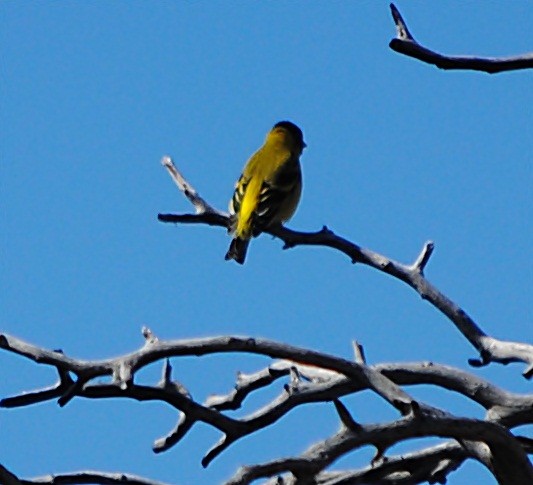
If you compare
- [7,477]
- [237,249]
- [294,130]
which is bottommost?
[7,477]

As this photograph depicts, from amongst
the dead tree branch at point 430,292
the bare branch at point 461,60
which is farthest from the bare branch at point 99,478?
the bare branch at point 461,60

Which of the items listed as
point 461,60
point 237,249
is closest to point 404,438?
point 461,60

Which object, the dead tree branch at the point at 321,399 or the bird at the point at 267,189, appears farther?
the bird at the point at 267,189

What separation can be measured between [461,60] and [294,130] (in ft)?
27.7

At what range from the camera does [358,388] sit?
21.5ft

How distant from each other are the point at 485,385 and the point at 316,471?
0.90 m

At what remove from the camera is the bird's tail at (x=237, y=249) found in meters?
10.3

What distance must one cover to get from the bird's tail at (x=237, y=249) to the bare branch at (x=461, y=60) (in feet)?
18.8

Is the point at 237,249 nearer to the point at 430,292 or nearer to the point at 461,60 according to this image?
the point at 430,292

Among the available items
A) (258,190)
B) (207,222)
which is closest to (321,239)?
(207,222)

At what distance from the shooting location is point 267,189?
442 inches

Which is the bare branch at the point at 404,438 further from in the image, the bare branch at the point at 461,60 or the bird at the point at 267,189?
the bird at the point at 267,189

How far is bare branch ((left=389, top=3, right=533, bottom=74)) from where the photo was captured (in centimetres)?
457

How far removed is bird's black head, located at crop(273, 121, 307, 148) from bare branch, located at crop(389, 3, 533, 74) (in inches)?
325
